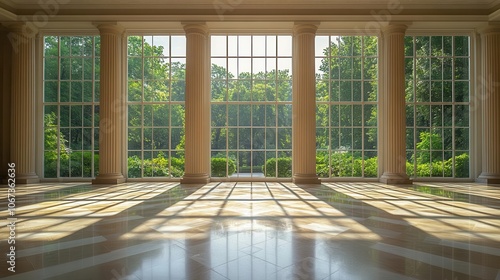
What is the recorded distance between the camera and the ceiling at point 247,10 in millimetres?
11352

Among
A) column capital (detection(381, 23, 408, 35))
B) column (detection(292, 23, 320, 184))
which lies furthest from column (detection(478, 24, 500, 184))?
column (detection(292, 23, 320, 184))

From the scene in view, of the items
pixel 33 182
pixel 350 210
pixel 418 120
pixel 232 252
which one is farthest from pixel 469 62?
pixel 33 182

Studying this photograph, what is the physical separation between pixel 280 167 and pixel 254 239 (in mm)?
8572

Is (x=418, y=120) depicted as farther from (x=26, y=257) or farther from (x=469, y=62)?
(x=26, y=257)

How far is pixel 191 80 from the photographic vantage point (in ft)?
38.0

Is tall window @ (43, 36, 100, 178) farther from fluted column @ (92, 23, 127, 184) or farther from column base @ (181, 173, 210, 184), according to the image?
column base @ (181, 173, 210, 184)

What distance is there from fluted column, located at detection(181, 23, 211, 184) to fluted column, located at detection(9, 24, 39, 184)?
6.45m

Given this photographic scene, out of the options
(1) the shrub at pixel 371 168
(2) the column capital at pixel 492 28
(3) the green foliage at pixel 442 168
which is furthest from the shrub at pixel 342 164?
(2) the column capital at pixel 492 28

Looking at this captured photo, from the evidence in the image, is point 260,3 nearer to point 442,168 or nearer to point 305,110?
point 305,110

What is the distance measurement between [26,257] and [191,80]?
8.97 m

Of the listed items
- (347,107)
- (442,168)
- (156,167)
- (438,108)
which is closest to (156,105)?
(156,167)

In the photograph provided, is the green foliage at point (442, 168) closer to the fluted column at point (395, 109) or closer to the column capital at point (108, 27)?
the fluted column at point (395, 109)

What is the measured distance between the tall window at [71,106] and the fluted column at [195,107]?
14.2 ft

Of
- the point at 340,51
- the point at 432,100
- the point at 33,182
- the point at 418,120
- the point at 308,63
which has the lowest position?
the point at 33,182
